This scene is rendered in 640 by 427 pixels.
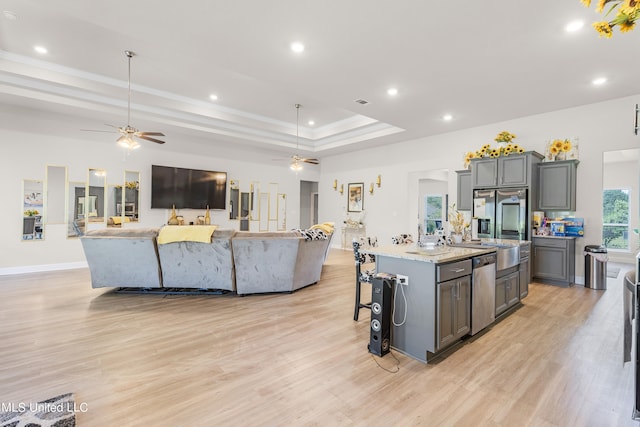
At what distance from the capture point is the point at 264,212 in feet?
30.4

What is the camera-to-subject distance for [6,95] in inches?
200

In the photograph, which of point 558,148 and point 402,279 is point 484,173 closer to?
point 558,148

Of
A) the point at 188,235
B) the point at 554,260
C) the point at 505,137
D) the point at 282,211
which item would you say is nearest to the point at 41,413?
the point at 188,235

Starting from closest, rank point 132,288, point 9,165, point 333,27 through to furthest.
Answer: point 333,27, point 132,288, point 9,165

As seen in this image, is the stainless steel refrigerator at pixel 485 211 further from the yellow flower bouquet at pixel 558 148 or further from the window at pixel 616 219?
the window at pixel 616 219

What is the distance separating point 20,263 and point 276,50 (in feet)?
21.1

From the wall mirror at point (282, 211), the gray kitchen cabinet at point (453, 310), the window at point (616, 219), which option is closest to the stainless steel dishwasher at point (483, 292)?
the gray kitchen cabinet at point (453, 310)

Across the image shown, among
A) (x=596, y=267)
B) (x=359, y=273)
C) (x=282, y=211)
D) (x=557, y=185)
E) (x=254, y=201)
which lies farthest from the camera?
(x=282, y=211)

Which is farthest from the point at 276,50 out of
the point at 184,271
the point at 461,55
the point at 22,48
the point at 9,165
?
the point at 9,165

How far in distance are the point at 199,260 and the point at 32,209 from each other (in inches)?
169

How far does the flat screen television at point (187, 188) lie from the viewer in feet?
→ 24.0

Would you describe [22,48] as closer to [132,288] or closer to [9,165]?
[9,165]

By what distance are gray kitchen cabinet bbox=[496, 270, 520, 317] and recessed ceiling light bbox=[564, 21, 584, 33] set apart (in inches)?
109

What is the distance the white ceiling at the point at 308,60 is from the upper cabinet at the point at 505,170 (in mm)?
923
